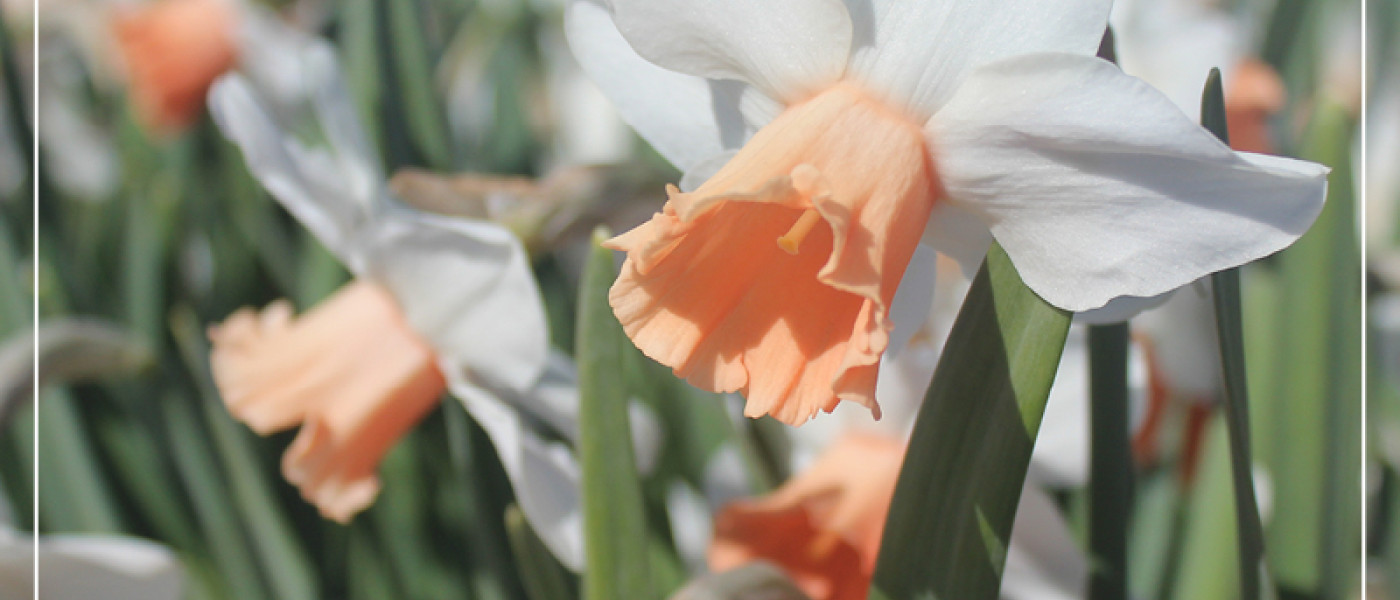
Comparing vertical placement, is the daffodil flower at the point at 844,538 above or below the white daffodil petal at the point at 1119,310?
below

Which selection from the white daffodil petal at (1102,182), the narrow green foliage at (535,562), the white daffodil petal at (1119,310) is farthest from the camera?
the narrow green foliage at (535,562)

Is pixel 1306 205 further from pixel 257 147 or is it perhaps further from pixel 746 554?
pixel 257 147

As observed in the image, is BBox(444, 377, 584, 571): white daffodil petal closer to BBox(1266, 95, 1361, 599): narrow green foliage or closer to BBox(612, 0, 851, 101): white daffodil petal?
BBox(612, 0, 851, 101): white daffodil petal

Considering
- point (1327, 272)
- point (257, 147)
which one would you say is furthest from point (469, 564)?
point (1327, 272)

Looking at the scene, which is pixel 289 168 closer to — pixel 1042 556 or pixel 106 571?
pixel 106 571

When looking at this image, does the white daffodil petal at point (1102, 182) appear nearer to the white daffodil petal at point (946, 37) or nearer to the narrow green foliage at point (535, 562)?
the white daffodil petal at point (946, 37)

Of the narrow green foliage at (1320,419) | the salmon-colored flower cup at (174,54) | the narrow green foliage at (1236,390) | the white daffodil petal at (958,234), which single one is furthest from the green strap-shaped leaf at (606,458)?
the salmon-colored flower cup at (174,54)

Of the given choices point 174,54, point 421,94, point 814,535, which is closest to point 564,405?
point 814,535
